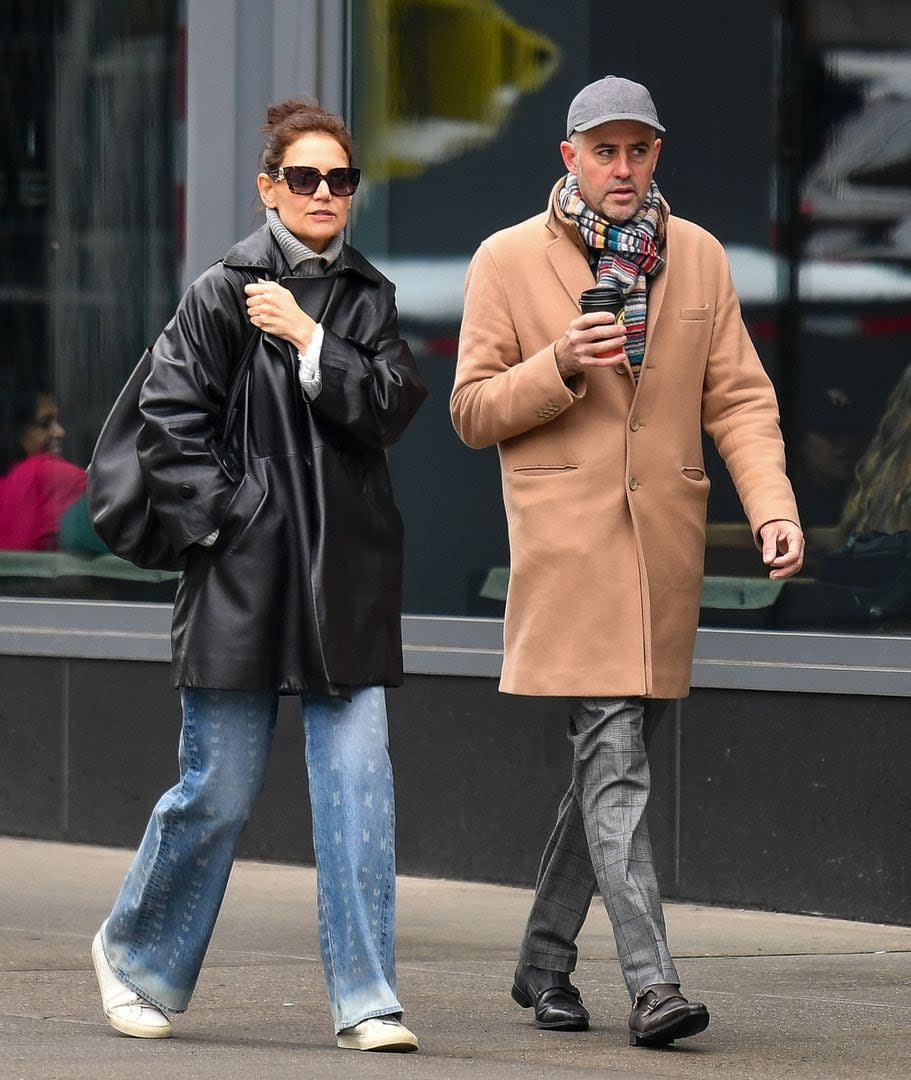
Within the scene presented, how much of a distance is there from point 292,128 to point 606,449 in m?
0.94


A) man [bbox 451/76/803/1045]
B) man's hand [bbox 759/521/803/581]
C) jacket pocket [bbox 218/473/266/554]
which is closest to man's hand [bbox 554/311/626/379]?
man [bbox 451/76/803/1045]

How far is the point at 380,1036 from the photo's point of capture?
4578 mm

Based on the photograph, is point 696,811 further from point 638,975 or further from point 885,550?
point 638,975

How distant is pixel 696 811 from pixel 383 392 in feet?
8.19

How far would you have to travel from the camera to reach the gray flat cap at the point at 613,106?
4895 millimetres

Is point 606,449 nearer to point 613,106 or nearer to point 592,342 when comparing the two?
point 592,342

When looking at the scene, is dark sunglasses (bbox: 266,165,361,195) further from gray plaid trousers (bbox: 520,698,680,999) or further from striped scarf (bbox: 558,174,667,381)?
gray plaid trousers (bbox: 520,698,680,999)

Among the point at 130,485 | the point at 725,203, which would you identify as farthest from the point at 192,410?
the point at 725,203

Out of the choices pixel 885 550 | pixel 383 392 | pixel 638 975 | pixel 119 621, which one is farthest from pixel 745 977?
pixel 119 621

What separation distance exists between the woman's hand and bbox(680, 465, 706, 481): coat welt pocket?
0.89 metres

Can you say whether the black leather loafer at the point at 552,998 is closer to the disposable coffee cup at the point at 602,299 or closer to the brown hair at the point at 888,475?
the disposable coffee cup at the point at 602,299

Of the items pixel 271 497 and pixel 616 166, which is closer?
pixel 271 497

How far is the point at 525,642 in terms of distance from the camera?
4984mm

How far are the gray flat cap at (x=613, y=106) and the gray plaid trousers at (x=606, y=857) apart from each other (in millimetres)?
1221
